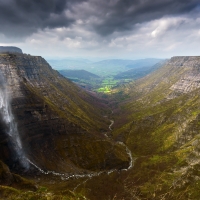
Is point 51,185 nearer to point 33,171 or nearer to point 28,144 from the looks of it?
point 33,171

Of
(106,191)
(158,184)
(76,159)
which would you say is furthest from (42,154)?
(158,184)

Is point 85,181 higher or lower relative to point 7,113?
lower

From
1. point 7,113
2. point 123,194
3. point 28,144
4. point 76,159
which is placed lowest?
point 123,194

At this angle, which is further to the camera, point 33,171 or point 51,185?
point 33,171

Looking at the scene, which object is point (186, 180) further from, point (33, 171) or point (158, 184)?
point (33, 171)

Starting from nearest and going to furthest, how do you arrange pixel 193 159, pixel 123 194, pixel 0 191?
pixel 0 191 → pixel 123 194 → pixel 193 159

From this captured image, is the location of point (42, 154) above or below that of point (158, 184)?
above

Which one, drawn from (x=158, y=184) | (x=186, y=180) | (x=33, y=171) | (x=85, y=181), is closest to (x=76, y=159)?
(x=85, y=181)

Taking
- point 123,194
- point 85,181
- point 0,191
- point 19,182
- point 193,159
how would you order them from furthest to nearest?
point 193,159
point 85,181
point 123,194
point 19,182
point 0,191

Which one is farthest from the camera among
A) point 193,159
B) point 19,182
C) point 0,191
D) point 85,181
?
point 193,159
